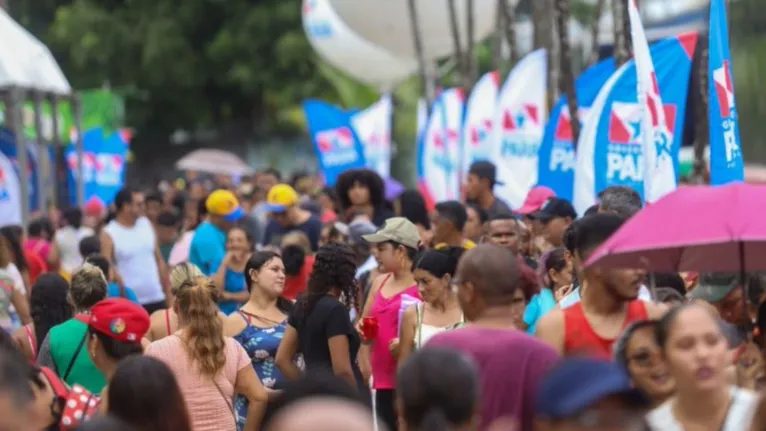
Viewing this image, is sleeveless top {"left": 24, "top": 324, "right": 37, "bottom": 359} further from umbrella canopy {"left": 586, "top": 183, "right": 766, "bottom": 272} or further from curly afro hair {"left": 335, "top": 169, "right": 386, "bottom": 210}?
curly afro hair {"left": 335, "top": 169, "right": 386, "bottom": 210}

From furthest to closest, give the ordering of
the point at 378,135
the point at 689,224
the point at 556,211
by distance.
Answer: the point at 378,135
the point at 556,211
the point at 689,224

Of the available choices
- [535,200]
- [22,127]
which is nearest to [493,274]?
[535,200]

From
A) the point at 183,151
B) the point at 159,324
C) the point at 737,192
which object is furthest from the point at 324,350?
the point at 183,151

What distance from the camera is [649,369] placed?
231 inches

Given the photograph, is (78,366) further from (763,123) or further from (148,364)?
(763,123)

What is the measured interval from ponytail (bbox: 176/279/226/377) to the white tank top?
20.1 ft

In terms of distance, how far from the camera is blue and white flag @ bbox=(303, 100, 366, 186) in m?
22.1

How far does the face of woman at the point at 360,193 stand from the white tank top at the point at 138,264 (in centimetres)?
197

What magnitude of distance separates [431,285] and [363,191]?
4977 millimetres

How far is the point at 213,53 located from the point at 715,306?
1413 inches

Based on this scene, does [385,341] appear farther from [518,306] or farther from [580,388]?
[580,388]

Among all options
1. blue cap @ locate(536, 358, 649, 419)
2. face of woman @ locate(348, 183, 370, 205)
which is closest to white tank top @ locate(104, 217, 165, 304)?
face of woman @ locate(348, 183, 370, 205)

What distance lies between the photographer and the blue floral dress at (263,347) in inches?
365

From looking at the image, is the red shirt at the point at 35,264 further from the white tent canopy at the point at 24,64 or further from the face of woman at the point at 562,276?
the face of woman at the point at 562,276
